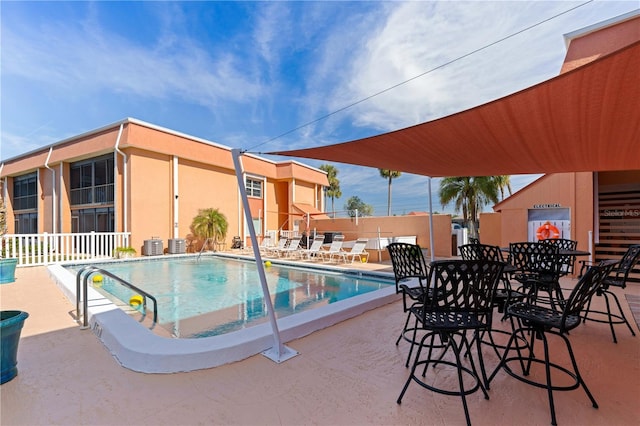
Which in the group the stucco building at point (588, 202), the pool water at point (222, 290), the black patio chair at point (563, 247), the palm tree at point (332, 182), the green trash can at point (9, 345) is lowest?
the pool water at point (222, 290)

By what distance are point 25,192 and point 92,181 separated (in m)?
9.10

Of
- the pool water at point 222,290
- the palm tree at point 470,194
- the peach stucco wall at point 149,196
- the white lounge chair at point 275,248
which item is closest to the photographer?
the pool water at point 222,290

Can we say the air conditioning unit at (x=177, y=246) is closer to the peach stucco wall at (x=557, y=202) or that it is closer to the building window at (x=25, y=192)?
the building window at (x=25, y=192)

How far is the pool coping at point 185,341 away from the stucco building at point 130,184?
12272 mm

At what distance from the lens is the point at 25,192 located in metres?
21.7

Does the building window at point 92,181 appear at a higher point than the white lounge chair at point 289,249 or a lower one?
higher

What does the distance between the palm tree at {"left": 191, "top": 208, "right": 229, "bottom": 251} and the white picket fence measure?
3.46 m

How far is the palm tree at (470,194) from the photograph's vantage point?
19.4 meters

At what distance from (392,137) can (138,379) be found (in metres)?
4.07

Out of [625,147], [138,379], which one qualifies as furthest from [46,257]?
[625,147]

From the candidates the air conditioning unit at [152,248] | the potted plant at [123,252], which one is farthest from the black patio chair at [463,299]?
the air conditioning unit at [152,248]

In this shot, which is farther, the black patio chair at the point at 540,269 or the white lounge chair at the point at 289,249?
the white lounge chair at the point at 289,249

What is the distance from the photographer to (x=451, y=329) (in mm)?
2562

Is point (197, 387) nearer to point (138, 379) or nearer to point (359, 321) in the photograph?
point (138, 379)
